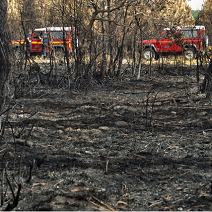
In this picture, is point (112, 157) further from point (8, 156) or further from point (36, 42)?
point (36, 42)

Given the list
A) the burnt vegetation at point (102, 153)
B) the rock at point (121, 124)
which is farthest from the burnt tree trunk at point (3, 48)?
the rock at point (121, 124)

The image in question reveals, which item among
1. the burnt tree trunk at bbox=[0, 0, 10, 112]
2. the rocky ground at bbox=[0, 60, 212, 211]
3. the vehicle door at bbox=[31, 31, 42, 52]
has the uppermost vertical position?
the vehicle door at bbox=[31, 31, 42, 52]

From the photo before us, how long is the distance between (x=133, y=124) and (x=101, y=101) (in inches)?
73.5

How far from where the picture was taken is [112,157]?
2842mm

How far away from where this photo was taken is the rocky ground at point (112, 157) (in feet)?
6.54

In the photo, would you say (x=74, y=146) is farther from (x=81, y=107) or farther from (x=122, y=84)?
(x=122, y=84)

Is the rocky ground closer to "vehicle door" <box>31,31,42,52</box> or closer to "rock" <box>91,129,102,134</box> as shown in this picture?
"rock" <box>91,129,102,134</box>

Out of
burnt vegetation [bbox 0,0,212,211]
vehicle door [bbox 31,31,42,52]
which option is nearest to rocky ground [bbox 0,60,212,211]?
burnt vegetation [bbox 0,0,212,211]

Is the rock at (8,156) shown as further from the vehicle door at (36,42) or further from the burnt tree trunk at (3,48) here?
the vehicle door at (36,42)

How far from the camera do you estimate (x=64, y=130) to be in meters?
3.74

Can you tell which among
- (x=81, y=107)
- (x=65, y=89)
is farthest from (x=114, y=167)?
(x=65, y=89)

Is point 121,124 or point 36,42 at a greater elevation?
point 36,42

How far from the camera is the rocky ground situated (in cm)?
199

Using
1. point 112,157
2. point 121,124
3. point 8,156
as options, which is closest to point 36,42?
point 121,124
